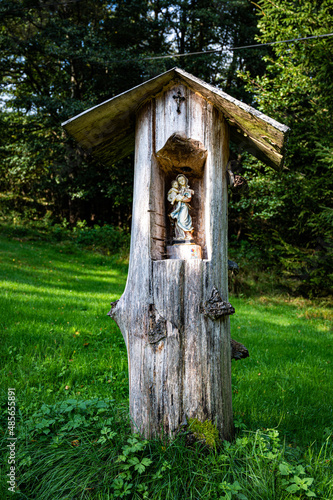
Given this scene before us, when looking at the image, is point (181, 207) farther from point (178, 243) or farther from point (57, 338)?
point (57, 338)

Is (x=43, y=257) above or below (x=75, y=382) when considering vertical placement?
above

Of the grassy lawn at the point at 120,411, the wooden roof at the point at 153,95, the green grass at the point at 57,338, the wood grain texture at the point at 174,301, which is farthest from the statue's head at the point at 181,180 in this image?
the green grass at the point at 57,338

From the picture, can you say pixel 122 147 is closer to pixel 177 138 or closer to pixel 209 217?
pixel 177 138

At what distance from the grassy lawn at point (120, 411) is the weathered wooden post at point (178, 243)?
284mm

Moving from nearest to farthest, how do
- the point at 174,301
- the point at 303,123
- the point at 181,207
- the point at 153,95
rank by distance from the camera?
the point at 174,301 → the point at 153,95 → the point at 181,207 → the point at 303,123

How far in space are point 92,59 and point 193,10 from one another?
5.28m

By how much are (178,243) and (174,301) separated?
55 cm

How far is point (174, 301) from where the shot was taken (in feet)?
8.41

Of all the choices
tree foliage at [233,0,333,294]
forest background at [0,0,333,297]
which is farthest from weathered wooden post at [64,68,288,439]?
forest background at [0,0,333,297]

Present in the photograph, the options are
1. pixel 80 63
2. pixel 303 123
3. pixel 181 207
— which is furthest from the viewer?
pixel 80 63

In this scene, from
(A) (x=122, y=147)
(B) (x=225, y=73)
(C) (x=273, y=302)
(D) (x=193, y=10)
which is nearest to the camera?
(A) (x=122, y=147)

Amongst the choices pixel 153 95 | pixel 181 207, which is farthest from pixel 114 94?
pixel 181 207

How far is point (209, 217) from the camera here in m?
2.71

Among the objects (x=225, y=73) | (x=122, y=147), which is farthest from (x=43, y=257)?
(x=225, y=73)
